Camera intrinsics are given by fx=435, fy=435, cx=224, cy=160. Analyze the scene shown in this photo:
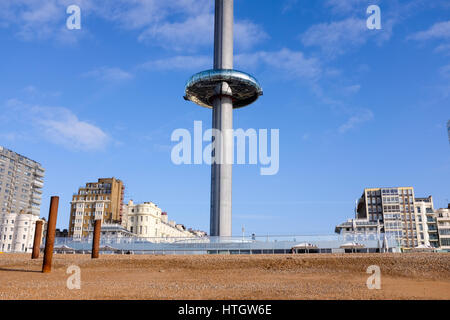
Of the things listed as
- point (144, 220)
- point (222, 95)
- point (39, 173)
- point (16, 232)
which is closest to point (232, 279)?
point (222, 95)

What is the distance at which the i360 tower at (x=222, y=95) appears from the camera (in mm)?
65062

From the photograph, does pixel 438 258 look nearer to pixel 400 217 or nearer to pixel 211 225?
pixel 211 225

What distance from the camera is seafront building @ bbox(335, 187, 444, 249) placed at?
383 ft

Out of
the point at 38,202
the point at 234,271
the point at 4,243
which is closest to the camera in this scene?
the point at 234,271

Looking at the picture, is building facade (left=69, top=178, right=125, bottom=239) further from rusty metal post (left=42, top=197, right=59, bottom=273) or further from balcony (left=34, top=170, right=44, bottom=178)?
rusty metal post (left=42, top=197, right=59, bottom=273)

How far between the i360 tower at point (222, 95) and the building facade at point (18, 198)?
66.8 m

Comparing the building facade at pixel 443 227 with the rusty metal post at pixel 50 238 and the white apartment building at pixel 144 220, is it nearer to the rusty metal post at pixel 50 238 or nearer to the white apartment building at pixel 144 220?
the white apartment building at pixel 144 220

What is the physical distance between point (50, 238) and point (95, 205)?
90706 millimetres

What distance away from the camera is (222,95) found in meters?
70.9

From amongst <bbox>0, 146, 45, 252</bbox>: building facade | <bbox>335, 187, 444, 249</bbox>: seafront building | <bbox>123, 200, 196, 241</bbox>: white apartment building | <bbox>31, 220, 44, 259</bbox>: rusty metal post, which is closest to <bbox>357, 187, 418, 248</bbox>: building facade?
<bbox>335, 187, 444, 249</bbox>: seafront building

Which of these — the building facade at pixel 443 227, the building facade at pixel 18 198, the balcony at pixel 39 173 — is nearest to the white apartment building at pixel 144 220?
the building facade at pixel 18 198
